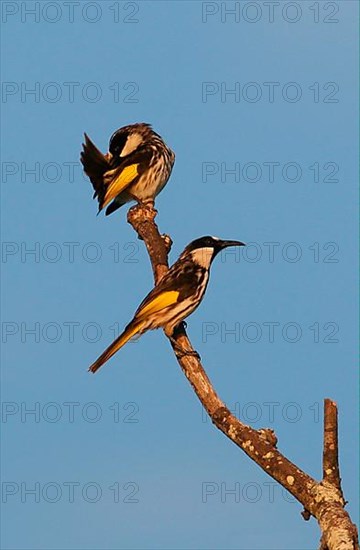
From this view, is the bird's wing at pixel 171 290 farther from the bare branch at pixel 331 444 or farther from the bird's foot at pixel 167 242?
the bare branch at pixel 331 444

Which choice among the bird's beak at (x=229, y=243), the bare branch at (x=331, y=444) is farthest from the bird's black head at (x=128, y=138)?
the bare branch at (x=331, y=444)

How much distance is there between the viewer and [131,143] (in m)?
11.0

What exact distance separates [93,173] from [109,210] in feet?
1.30

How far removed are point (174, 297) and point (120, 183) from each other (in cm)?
253

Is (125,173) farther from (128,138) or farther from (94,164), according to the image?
(128,138)

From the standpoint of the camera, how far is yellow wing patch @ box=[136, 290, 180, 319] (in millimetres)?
7938

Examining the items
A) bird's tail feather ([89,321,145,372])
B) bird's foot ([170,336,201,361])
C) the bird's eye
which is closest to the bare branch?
bird's foot ([170,336,201,361])

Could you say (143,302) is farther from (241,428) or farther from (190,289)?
(241,428)

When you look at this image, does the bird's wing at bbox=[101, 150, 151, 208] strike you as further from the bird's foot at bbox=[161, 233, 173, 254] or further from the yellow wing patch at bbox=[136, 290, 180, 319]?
the yellow wing patch at bbox=[136, 290, 180, 319]

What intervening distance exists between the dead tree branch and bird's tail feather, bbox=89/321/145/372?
0.81 metres

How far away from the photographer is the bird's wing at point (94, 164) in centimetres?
1058

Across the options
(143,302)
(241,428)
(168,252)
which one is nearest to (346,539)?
(241,428)

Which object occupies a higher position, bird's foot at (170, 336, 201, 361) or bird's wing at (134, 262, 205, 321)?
bird's wing at (134, 262, 205, 321)

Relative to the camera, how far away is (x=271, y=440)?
19.3ft
